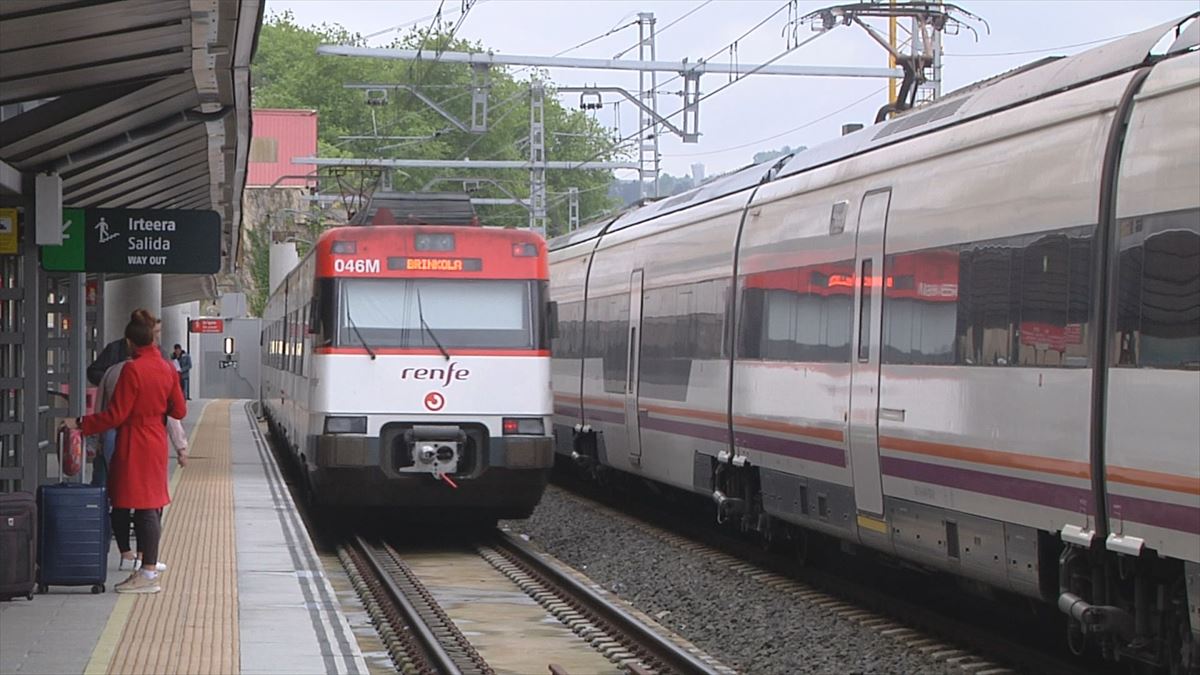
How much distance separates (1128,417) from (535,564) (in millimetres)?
8804

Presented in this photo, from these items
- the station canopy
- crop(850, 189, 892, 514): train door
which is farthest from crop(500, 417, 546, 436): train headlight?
crop(850, 189, 892, 514): train door

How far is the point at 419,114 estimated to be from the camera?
297 ft

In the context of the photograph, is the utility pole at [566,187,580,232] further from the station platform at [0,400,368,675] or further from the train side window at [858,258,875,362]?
the train side window at [858,258,875,362]

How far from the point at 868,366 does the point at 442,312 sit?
5895 millimetres

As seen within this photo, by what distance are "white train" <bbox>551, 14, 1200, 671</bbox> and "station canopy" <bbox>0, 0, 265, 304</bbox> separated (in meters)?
4.21

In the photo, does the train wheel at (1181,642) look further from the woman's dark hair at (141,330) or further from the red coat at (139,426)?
the woman's dark hair at (141,330)

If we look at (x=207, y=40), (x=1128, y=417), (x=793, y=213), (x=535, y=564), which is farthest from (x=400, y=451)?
(x=1128, y=417)

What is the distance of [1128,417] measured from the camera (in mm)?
8453

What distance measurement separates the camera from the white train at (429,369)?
1669cm

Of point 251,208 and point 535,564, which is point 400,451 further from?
point 251,208

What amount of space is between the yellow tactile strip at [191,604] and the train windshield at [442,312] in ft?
7.51

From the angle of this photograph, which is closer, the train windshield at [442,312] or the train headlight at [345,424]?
the train headlight at [345,424]

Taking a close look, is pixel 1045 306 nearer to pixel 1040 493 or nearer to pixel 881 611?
pixel 1040 493

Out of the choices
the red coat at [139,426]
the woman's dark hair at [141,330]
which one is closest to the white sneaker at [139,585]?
the red coat at [139,426]
